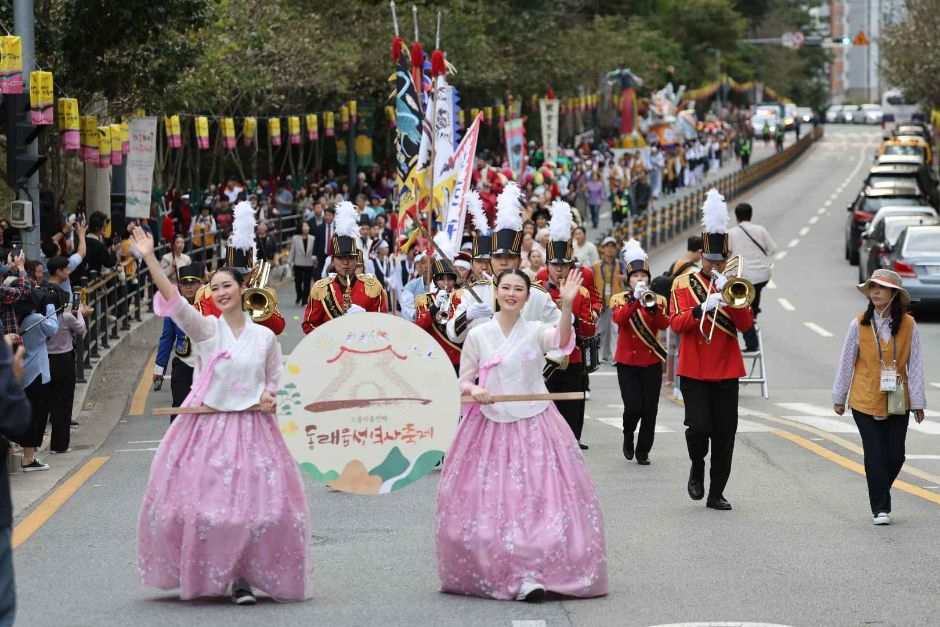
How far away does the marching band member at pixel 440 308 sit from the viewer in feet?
42.8

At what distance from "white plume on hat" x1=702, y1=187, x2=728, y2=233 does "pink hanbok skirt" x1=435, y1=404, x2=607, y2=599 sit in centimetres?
363

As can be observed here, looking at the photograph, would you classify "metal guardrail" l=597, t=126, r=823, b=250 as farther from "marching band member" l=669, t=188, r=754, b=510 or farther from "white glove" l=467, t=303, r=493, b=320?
"white glove" l=467, t=303, r=493, b=320

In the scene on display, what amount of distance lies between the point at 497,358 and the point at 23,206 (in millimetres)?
9549

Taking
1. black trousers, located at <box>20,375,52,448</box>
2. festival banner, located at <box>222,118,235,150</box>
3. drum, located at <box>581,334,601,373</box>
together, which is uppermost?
festival banner, located at <box>222,118,235,150</box>

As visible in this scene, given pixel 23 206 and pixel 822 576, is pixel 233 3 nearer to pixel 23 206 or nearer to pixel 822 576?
pixel 23 206

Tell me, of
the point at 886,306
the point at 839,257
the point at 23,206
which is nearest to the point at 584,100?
the point at 839,257

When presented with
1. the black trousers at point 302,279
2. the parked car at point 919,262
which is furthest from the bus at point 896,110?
the black trousers at point 302,279

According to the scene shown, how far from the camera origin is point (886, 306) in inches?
424

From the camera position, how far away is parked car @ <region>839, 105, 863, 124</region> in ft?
397

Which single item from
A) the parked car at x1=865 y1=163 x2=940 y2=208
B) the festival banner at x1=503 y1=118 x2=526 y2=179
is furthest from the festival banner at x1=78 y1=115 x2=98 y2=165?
the parked car at x1=865 y1=163 x2=940 y2=208

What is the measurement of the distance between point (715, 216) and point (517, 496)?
4131 mm

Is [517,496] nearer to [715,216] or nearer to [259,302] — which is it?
[259,302]

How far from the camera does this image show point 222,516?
8102 mm

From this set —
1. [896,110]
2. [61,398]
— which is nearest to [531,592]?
[61,398]
